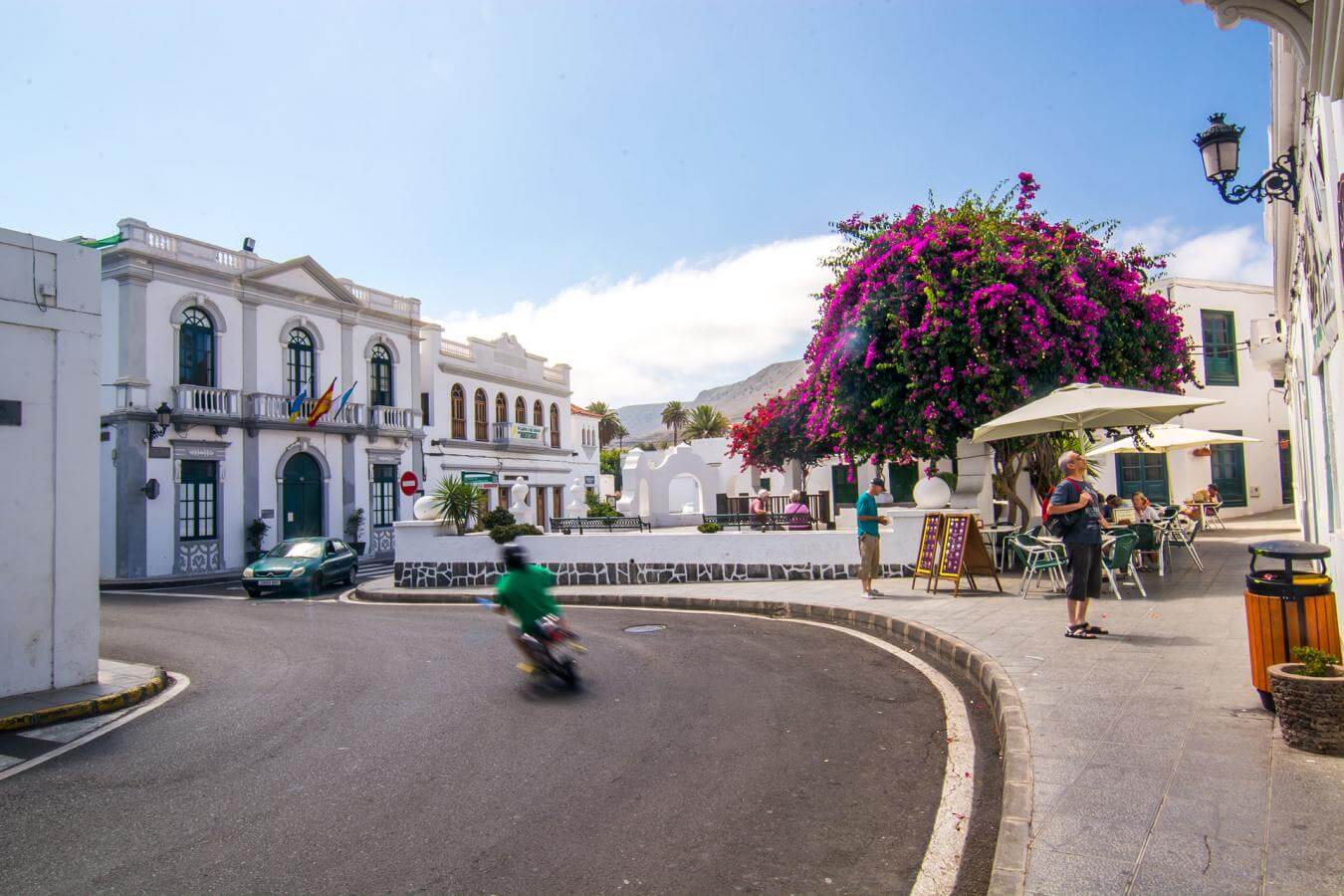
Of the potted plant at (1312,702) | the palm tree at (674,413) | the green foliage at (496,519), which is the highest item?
the palm tree at (674,413)

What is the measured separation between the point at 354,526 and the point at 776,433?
51.6 ft

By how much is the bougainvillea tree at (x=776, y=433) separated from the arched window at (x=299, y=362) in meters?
15.2

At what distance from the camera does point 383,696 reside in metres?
7.54

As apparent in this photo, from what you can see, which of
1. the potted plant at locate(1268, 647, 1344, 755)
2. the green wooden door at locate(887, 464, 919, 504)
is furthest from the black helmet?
the green wooden door at locate(887, 464, 919, 504)

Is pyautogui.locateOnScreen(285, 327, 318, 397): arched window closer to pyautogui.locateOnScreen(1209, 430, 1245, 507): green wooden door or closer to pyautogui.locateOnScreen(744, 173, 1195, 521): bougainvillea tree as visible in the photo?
pyautogui.locateOnScreen(744, 173, 1195, 521): bougainvillea tree

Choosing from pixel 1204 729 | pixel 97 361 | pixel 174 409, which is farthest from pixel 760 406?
pixel 1204 729

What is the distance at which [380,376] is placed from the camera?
33406 millimetres

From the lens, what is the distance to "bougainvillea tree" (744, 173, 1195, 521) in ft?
46.1

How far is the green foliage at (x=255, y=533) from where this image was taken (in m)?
27.4

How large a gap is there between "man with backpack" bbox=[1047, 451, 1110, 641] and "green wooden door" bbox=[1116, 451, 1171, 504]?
20.5 metres

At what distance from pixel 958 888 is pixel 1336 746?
2499mm

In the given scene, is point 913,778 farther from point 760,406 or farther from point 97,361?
point 760,406

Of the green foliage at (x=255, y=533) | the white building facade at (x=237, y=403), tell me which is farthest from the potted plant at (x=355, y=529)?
the green foliage at (x=255, y=533)

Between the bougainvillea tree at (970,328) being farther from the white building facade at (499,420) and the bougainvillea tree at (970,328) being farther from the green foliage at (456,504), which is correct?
the white building facade at (499,420)
